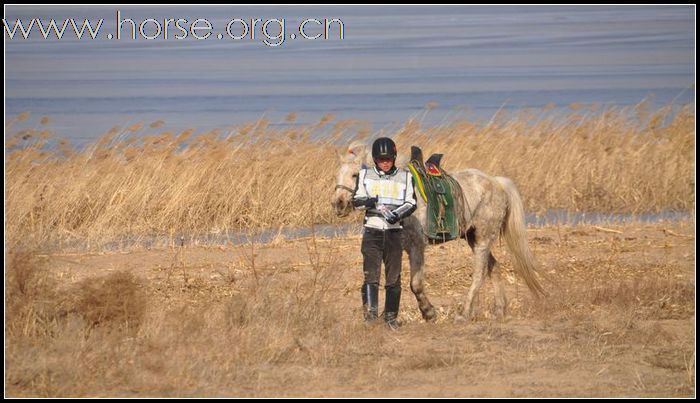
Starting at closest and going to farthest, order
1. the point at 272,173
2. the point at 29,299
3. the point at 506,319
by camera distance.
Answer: the point at 29,299 < the point at 506,319 < the point at 272,173

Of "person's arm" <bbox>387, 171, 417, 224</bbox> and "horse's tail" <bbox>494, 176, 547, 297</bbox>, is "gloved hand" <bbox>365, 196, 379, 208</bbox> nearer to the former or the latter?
"person's arm" <bbox>387, 171, 417, 224</bbox>

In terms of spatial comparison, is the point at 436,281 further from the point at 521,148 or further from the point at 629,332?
the point at 521,148

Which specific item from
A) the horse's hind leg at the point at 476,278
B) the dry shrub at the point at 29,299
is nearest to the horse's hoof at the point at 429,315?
the horse's hind leg at the point at 476,278

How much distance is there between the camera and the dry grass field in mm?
8273

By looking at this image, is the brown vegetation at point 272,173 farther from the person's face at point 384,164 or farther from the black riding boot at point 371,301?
the person's face at point 384,164

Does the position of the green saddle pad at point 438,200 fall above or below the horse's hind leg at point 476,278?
above

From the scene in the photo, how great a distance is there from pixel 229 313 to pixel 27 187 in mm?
7922

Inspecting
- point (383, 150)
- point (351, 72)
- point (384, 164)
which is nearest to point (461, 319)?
point (384, 164)

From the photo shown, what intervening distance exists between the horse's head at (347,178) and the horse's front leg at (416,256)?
2.22 ft

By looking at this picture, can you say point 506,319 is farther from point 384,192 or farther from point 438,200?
point 384,192

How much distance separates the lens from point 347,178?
1012 centimetres

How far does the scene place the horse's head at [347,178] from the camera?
10031 millimetres

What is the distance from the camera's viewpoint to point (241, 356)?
28.6 feet

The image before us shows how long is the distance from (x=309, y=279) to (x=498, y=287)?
1.81 meters
